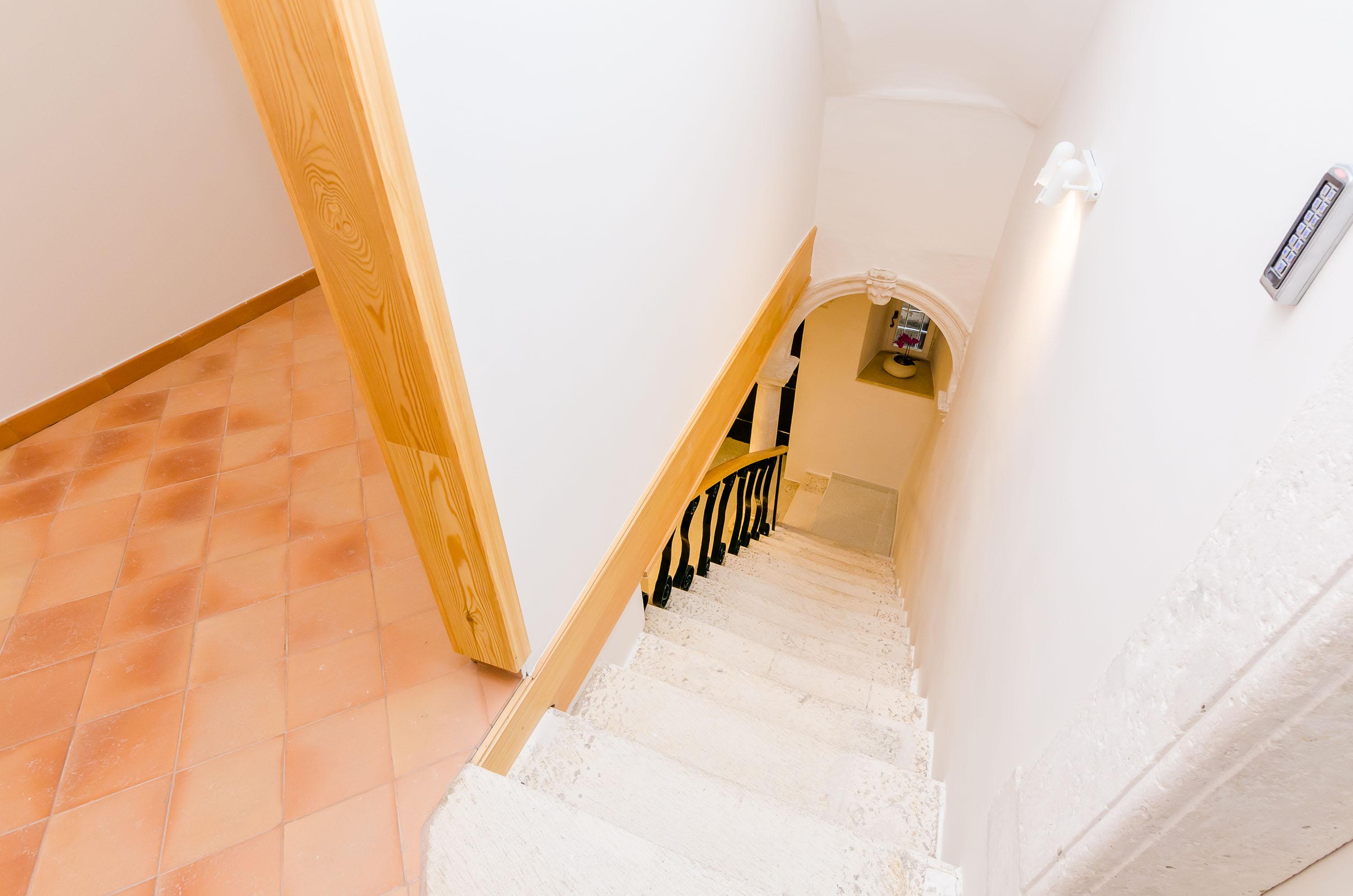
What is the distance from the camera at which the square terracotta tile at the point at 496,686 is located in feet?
5.85

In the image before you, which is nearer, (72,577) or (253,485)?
(72,577)

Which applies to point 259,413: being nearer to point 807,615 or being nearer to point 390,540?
point 390,540

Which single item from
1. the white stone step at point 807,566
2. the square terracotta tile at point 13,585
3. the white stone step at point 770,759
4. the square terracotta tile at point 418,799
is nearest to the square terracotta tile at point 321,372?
the square terracotta tile at point 13,585

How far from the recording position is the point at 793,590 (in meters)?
4.09

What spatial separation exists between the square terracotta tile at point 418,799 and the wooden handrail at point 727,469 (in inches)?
72.4

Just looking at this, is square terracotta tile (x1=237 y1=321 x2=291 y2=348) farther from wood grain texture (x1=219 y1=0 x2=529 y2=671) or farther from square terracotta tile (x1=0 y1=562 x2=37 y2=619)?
wood grain texture (x1=219 y1=0 x2=529 y2=671)

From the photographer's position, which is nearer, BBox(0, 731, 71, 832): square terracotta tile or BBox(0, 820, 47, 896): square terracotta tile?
BBox(0, 820, 47, 896): square terracotta tile

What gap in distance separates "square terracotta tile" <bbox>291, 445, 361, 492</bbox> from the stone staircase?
3.69 ft

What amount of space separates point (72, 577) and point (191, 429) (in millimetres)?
713

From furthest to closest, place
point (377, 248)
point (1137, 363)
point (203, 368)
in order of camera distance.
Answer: point (203, 368) → point (1137, 363) → point (377, 248)

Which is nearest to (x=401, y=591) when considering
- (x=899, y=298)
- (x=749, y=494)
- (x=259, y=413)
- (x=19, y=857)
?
(x=19, y=857)

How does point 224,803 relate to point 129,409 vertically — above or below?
below

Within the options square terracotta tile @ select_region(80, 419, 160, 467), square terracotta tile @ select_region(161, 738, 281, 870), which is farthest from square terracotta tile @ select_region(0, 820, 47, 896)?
square terracotta tile @ select_region(80, 419, 160, 467)

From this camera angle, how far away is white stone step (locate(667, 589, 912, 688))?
330cm
